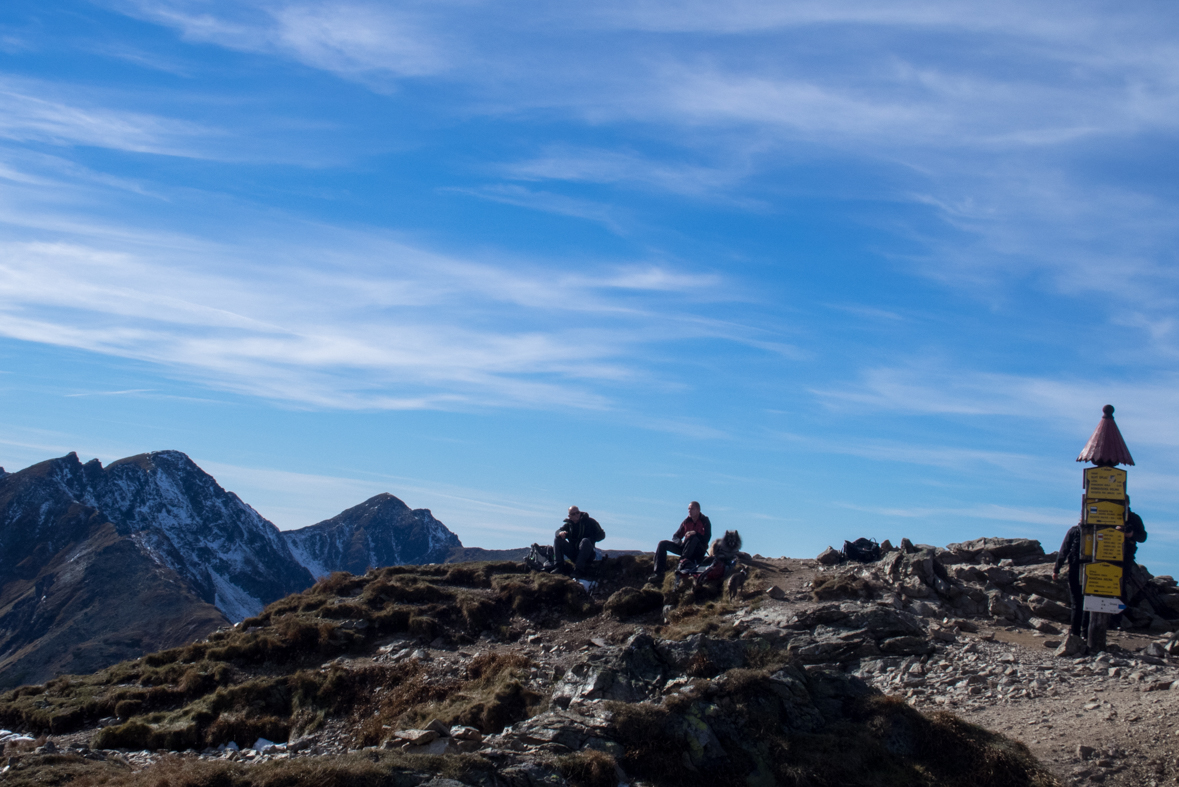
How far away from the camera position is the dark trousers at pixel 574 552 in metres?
25.5

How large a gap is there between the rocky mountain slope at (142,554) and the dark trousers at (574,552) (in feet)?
264

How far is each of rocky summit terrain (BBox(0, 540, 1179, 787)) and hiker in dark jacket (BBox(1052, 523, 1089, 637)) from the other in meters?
0.54

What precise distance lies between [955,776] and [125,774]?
459 inches

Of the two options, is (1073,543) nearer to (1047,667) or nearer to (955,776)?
(1047,667)

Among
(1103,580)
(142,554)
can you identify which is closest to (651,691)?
(1103,580)

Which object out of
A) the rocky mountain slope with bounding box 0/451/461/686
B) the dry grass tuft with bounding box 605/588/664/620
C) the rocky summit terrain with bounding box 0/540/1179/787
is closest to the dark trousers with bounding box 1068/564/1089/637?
the rocky summit terrain with bounding box 0/540/1179/787

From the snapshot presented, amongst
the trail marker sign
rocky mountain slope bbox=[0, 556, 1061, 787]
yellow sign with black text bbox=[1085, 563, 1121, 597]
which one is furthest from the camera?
yellow sign with black text bbox=[1085, 563, 1121, 597]

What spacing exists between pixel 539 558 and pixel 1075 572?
15150 mm

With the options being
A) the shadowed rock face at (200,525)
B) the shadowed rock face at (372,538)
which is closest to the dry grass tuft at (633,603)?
the shadowed rock face at (372,538)

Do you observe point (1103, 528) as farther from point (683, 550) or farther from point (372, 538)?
point (372, 538)

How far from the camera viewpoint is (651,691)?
1374cm

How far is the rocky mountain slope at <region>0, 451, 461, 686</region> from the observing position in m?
99.4

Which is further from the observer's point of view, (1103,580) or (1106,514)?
(1106,514)

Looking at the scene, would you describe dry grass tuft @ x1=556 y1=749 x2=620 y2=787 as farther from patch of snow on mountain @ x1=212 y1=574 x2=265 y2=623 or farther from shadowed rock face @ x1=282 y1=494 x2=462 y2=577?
patch of snow on mountain @ x1=212 y1=574 x2=265 y2=623
